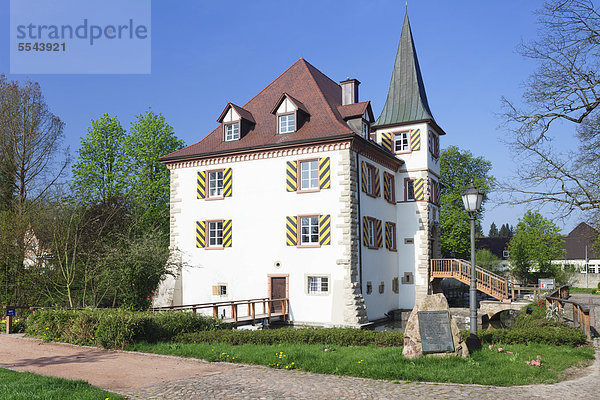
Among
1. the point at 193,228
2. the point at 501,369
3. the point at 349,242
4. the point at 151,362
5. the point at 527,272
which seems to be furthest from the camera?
the point at 527,272

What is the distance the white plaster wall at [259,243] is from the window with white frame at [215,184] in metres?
0.37

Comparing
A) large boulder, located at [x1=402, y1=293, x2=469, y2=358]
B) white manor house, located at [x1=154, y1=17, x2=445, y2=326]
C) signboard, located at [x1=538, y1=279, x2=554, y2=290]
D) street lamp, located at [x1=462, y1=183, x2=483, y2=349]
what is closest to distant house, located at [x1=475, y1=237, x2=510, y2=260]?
signboard, located at [x1=538, y1=279, x2=554, y2=290]

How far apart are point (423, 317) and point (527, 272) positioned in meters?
36.0

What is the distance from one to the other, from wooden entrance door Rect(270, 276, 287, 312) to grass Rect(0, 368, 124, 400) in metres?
14.4

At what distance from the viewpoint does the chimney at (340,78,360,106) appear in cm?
2719

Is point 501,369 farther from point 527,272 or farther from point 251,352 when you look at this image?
point 527,272

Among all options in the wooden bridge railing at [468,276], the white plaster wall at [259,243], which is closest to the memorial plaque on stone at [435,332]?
the white plaster wall at [259,243]

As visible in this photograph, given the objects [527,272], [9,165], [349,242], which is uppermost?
[9,165]

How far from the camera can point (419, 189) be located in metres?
27.6

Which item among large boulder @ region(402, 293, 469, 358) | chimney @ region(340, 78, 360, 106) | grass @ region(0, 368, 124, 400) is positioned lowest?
grass @ region(0, 368, 124, 400)

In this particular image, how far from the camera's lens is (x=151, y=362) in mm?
11562

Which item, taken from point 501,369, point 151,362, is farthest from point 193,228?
point 501,369

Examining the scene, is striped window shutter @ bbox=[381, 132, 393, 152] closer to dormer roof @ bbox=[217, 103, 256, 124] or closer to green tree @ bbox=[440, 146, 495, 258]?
Result: dormer roof @ bbox=[217, 103, 256, 124]

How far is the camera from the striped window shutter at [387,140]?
94.1ft
